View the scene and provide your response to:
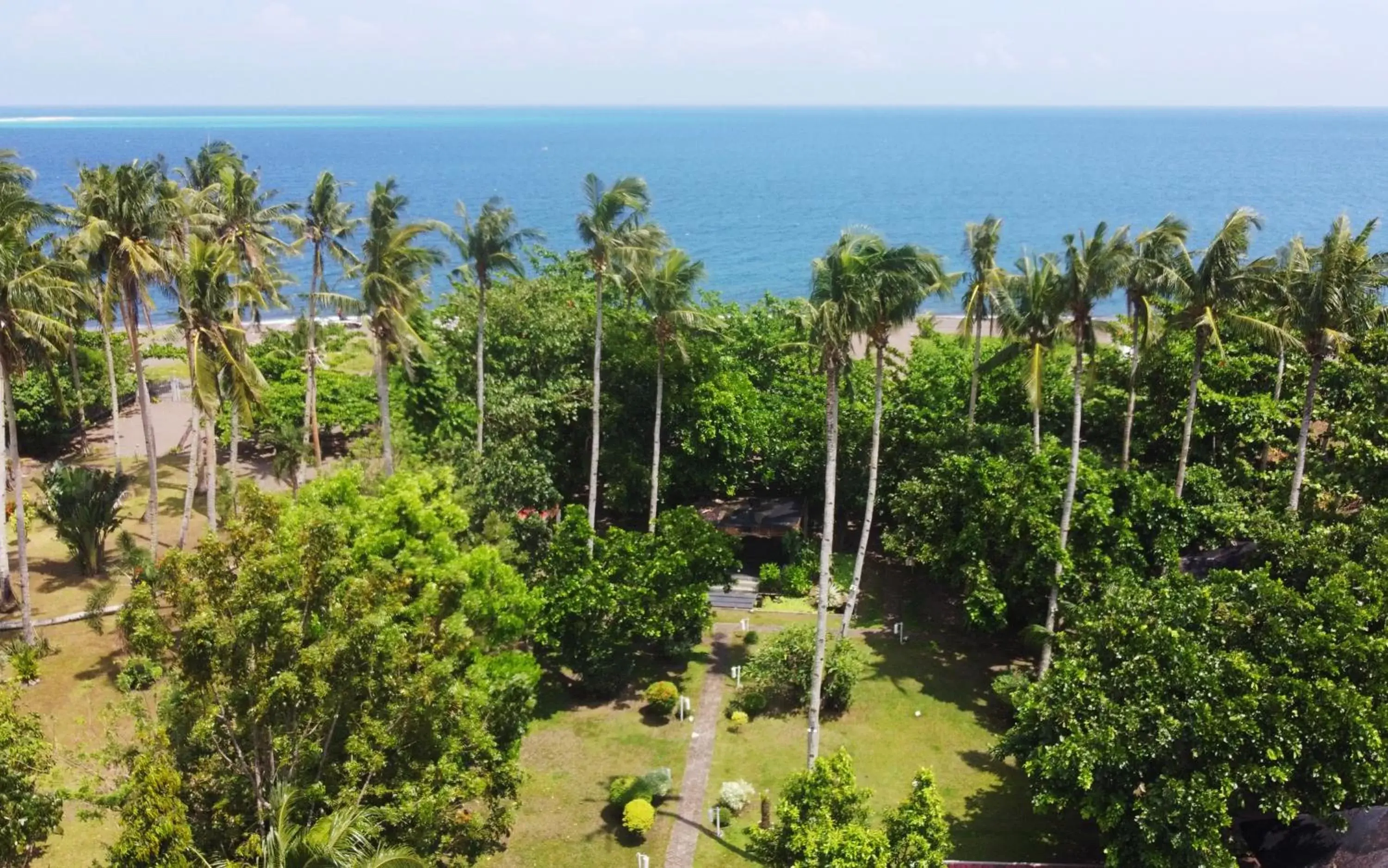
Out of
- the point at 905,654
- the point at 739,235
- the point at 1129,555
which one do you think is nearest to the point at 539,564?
the point at 905,654

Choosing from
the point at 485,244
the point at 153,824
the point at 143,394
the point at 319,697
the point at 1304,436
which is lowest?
the point at 153,824

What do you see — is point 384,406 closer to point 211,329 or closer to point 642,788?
point 211,329

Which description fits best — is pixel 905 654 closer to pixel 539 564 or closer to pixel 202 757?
pixel 539 564

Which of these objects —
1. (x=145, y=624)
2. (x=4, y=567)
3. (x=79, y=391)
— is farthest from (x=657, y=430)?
(x=79, y=391)

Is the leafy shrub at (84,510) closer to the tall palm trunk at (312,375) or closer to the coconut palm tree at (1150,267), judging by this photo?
the tall palm trunk at (312,375)

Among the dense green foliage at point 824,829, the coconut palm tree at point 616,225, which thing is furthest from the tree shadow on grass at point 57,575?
the dense green foliage at point 824,829

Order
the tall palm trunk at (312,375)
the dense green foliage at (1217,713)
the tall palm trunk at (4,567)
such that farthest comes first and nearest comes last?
the tall palm trunk at (312,375)
the tall palm trunk at (4,567)
the dense green foliage at (1217,713)
